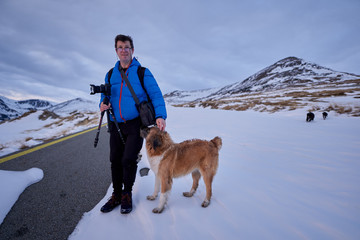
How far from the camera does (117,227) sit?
6.83ft

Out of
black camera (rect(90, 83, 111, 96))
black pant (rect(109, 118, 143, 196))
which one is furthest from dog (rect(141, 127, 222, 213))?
black camera (rect(90, 83, 111, 96))

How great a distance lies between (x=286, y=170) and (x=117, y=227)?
12.9ft

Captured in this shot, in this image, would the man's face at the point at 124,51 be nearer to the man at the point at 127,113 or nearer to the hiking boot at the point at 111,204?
the man at the point at 127,113

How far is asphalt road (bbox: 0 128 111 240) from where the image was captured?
1998 millimetres

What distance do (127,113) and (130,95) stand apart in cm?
30

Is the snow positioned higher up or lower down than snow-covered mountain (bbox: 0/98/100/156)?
higher up

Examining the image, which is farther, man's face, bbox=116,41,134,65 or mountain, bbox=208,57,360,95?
mountain, bbox=208,57,360,95

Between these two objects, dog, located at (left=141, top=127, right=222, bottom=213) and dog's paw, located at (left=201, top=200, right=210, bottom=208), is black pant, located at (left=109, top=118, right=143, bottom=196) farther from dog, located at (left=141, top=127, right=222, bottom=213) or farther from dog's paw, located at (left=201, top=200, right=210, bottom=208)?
dog's paw, located at (left=201, top=200, right=210, bottom=208)

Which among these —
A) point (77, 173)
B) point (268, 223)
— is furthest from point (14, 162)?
point (268, 223)

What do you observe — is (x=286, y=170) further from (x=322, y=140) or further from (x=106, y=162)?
(x=106, y=162)

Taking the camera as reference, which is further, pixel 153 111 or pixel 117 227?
pixel 153 111

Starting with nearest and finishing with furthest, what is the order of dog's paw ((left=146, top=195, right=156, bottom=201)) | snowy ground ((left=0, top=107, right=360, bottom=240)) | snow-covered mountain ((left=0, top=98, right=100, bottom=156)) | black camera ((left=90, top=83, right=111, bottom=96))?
snowy ground ((left=0, top=107, right=360, bottom=240)) → black camera ((left=90, top=83, right=111, bottom=96)) → dog's paw ((left=146, top=195, right=156, bottom=201)) → snow-covered mountain ((left=0, top=98, right=100, bottom=156))

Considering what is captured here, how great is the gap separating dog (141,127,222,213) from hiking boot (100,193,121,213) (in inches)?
21.7

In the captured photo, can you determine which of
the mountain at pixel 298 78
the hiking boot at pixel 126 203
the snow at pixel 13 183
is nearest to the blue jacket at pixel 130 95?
the hiking boot at pixel 126 203
